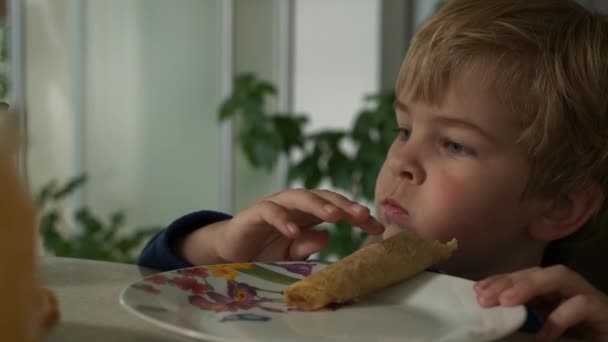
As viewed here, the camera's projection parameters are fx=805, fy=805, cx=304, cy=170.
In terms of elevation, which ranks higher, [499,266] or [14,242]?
[14,242]

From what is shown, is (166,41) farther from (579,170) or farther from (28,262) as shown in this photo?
(28,262)

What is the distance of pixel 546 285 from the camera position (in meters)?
0.66

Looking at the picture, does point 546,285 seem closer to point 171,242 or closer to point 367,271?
point 367,271

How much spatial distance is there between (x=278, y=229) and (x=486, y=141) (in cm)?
31

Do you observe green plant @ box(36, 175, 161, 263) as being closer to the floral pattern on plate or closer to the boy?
the boy

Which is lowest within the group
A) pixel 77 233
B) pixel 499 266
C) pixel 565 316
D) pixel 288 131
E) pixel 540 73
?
pixel 77 233

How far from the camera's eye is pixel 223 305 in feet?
1.87

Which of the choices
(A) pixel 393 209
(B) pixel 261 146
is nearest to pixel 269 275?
(A) pixel 393 209

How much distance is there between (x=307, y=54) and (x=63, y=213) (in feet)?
5.33

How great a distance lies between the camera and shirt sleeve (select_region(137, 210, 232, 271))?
→ 920 mm

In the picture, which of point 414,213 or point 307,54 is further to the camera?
point 307,54

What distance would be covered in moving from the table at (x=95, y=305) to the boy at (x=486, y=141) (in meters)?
0.17

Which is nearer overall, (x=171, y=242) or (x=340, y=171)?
(x=171, y=242)

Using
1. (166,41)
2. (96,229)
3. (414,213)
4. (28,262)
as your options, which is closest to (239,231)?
(414,213)
